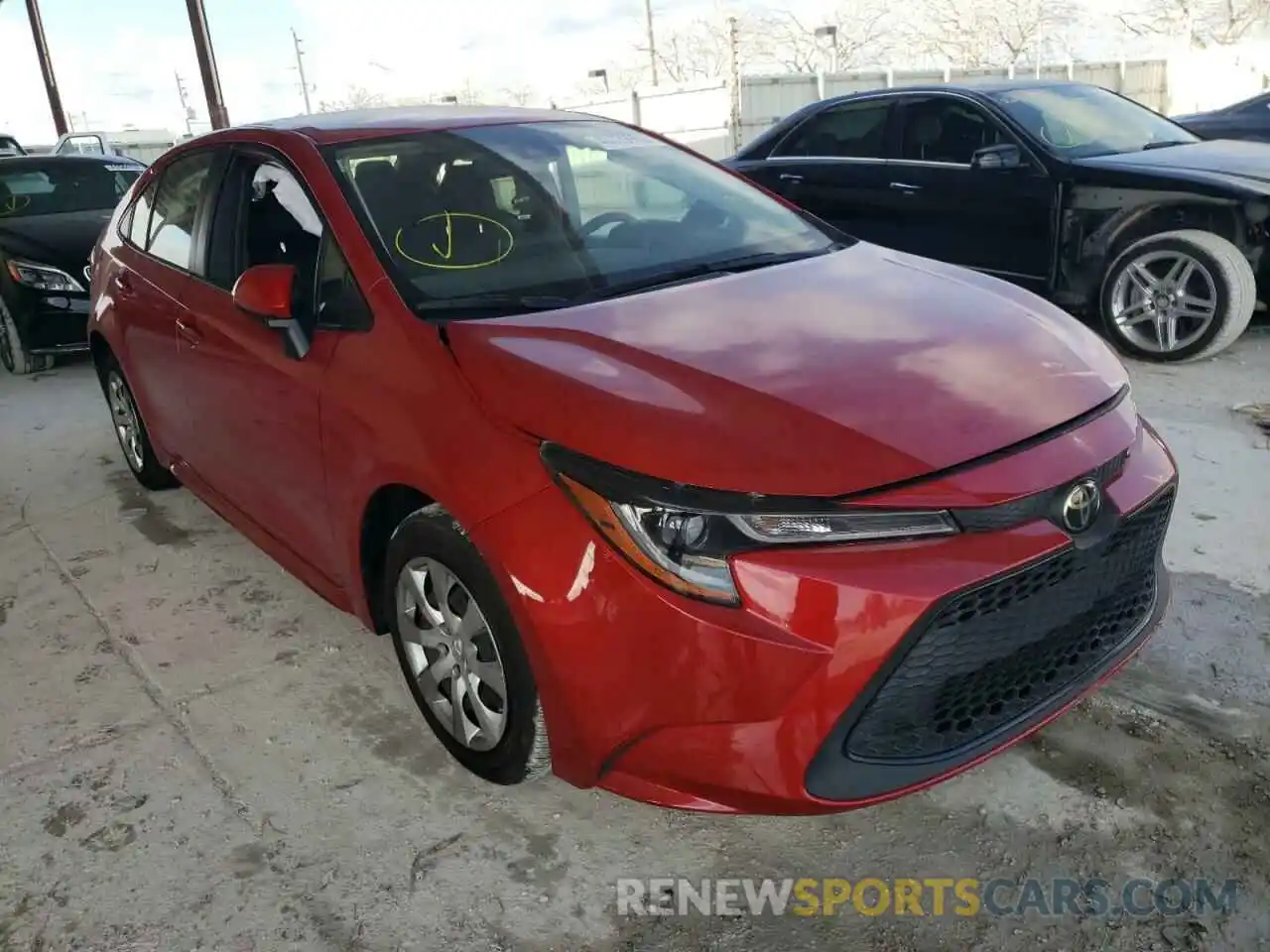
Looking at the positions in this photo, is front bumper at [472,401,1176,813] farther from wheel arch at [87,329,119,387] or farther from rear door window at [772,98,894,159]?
rear door window at [772,98,894,159]

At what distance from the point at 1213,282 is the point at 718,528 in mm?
4465

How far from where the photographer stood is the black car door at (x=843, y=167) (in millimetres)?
6301

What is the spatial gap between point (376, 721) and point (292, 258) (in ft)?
4.25

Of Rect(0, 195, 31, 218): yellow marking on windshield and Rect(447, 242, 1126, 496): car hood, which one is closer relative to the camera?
Rect(447, 242, 1126, 496): car hood

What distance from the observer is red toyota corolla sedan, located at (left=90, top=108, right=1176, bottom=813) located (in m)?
A: 1.74

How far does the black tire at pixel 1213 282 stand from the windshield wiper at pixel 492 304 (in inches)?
159

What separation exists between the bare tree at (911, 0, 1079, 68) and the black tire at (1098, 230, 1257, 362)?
51157mm

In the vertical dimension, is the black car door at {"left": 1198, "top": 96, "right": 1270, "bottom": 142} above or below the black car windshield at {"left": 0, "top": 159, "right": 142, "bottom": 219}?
below

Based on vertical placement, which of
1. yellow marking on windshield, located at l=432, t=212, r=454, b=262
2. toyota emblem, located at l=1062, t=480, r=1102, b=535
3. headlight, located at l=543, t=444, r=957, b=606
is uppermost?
yellow marking on windshield, located at l=432, t=212, r=454, b=262

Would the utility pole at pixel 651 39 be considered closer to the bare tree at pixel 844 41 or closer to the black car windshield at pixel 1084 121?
the bare tree at pixel 844 41

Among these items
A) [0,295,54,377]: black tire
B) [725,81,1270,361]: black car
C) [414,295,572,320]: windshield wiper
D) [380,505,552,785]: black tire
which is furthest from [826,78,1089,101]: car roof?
[0,295,54,377]: black tire

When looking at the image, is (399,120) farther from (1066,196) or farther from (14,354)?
(14,354)

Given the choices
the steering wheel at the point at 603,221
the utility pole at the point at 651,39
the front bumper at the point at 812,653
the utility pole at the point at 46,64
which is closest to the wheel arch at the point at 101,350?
the steering wheel at the point at 603,221

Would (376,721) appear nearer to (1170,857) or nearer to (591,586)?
(591,586)
